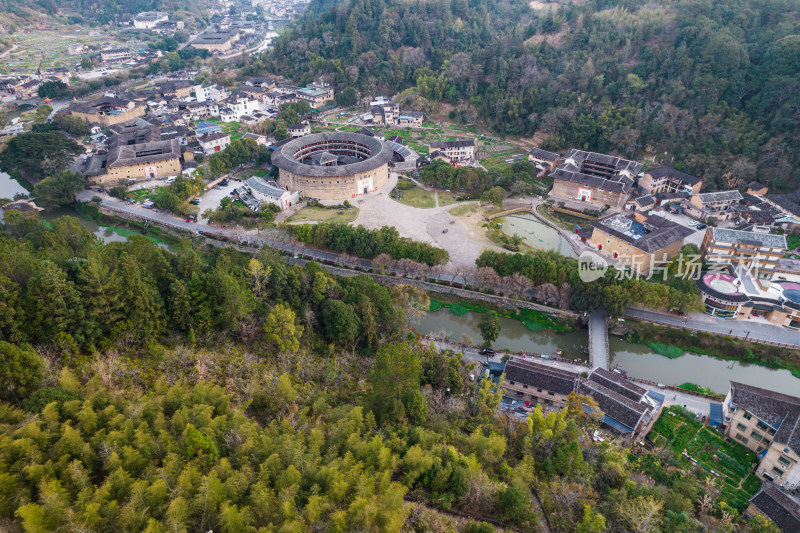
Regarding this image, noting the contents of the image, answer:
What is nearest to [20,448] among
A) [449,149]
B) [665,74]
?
[449,149]

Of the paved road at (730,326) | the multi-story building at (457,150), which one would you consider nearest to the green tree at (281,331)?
the paved road at (730,326)

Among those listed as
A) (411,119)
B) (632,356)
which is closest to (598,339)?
(632,356)

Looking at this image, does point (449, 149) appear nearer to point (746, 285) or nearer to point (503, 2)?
point (746, 285)

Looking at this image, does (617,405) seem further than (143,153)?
No

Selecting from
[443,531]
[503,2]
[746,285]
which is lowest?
[746,285]

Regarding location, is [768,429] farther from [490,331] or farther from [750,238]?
[750,238]

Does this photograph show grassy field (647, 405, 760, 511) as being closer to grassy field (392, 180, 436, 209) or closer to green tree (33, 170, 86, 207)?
grassy field (392, 180, 436, 209)

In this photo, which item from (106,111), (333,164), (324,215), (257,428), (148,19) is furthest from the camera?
(148,19)

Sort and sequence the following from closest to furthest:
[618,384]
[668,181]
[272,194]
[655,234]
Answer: [618,384]
[655,234]
[272,194]
[668,181]
